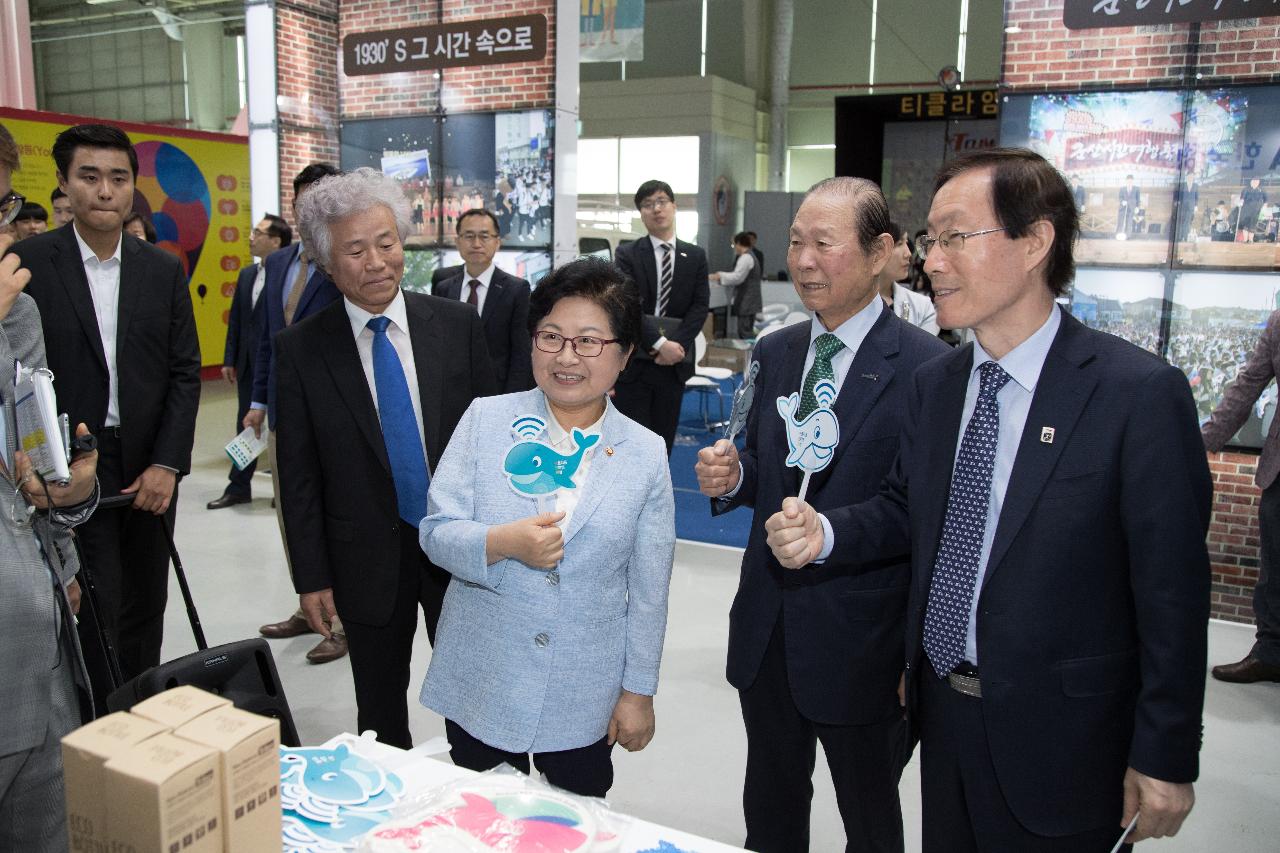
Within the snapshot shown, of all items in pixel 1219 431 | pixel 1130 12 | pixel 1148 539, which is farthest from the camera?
pixel 1130 12

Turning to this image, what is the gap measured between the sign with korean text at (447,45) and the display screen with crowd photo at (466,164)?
49cm

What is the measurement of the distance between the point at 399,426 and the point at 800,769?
1.25 metres

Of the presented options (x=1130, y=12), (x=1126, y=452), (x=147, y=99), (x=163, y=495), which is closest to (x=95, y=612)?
(x=163, y=495)

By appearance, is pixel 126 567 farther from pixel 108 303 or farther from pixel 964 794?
pixel 964 794

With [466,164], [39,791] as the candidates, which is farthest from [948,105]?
[39,791]

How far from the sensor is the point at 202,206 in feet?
38.8

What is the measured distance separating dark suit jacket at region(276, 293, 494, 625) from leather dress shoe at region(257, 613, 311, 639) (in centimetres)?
208

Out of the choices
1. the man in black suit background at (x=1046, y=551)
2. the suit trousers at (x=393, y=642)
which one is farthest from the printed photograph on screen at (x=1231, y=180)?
the suit trousers at (x=393, y=642)

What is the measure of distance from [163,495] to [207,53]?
19.9m

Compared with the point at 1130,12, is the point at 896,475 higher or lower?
lower

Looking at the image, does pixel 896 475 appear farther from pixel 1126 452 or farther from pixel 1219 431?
pixel 1219 431

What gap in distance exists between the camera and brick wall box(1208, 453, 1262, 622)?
4.72 meters

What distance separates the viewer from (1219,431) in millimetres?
4062

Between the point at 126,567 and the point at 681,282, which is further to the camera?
the point at 681,282
